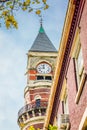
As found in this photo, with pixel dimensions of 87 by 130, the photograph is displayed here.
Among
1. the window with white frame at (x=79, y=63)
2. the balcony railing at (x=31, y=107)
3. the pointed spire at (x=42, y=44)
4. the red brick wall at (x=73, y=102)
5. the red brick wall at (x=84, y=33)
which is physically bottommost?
the balcony railing at (x=31, y=107)

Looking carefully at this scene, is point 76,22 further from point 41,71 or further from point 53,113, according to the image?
point 41,71

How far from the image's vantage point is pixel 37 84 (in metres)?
42.4

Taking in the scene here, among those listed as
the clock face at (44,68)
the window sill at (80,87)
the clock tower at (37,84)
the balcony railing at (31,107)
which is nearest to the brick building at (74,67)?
the window sill at (80,87)

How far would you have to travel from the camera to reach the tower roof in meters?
48.4

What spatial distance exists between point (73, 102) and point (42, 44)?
40.3m

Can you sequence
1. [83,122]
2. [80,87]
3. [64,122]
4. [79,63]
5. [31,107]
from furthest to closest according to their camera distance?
[31,107] < [64,122] < [79,63] < [80,87] < [83,122]

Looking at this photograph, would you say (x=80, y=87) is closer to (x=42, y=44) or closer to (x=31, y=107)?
(x=31, y=107)

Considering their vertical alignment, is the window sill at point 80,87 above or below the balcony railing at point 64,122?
above

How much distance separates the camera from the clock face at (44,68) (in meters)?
44.6

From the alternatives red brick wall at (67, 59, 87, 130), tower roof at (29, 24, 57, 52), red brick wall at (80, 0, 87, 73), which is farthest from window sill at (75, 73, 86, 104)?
tower roof at (29, 24, 57, 52)

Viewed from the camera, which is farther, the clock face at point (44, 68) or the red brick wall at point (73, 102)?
the clock face at point (44, 68)

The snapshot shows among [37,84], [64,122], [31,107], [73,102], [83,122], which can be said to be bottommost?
[31,107]

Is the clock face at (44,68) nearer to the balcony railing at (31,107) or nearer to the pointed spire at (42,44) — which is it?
the pointed spire at (42,44)

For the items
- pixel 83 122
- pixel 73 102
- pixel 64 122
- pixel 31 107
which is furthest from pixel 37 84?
pixel 83 122
